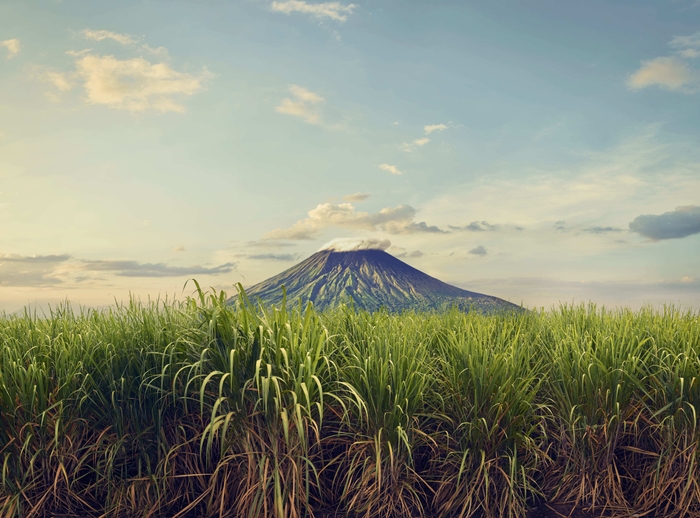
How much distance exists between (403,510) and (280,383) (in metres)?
1.29

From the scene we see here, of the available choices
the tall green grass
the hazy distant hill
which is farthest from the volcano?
the tall green grass

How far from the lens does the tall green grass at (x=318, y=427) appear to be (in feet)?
12.3

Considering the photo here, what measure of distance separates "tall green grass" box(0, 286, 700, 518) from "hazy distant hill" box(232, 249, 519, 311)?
3621 cm

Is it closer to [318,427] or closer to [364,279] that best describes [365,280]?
[364,279]

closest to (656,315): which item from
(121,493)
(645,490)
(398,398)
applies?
(645,490)

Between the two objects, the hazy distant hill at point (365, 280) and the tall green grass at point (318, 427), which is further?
the hazy distant hill at point (365, 280)

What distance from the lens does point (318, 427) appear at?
12.5ft

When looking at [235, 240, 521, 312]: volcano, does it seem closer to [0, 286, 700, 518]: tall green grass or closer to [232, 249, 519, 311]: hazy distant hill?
[232, 249, 519, 311]: hazy distant hill

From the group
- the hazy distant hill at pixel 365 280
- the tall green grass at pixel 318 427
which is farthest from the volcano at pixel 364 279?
the tall green grass at pixel 318 427

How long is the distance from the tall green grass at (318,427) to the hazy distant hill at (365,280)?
3621 centimetres

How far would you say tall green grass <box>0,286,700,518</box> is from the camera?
12.3 feet

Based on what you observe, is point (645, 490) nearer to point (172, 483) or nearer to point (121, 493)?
point (172, 483)

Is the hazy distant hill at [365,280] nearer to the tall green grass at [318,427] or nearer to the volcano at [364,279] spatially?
the volcano at [364,279]

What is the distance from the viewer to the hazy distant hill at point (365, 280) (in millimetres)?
42938
